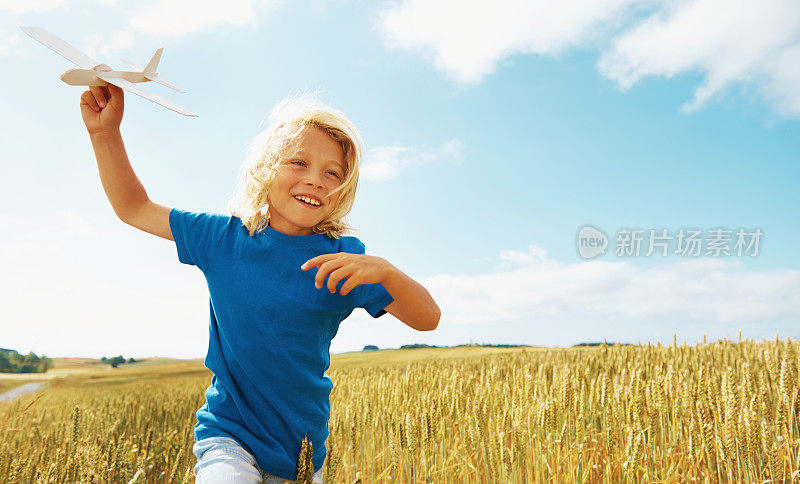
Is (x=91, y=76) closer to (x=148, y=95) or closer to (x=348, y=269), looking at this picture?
(x=148, y=95)

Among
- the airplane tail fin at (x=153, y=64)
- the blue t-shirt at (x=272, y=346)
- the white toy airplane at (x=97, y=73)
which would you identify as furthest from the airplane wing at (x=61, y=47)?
the blue t-shirt at (x=272, y=346)

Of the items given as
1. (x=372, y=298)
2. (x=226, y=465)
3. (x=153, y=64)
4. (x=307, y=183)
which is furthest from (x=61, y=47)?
(x=226, y=465)

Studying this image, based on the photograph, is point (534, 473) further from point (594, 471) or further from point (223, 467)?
point (223, 467)

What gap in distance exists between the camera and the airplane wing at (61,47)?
1613mm

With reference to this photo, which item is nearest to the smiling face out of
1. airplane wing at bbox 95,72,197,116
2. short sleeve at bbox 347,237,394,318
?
short sleeve at bbox 347,237,394,318

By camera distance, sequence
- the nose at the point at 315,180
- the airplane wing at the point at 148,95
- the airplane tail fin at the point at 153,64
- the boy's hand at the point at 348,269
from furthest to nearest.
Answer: the nose at the point at 315,180
the airplane tail fin at the point at 153,64
the airplane wing at the point at 148,95
the boy's hand at the point at 348,269

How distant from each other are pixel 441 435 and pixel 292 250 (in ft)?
3.88

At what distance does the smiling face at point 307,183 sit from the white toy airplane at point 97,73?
46 centimetres

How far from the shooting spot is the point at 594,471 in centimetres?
222

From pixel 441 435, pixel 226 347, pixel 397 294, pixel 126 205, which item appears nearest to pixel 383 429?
pixel 441 435

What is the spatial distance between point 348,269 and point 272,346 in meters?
0.56

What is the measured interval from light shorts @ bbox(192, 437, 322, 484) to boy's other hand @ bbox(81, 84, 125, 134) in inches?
46.4

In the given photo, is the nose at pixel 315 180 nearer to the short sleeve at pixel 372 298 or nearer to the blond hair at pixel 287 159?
the blond hair at pixel 287 159

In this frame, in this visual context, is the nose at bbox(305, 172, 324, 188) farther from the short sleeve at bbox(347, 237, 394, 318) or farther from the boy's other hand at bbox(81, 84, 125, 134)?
the boy's other hand at bbox(81, 84, 125, 134)
